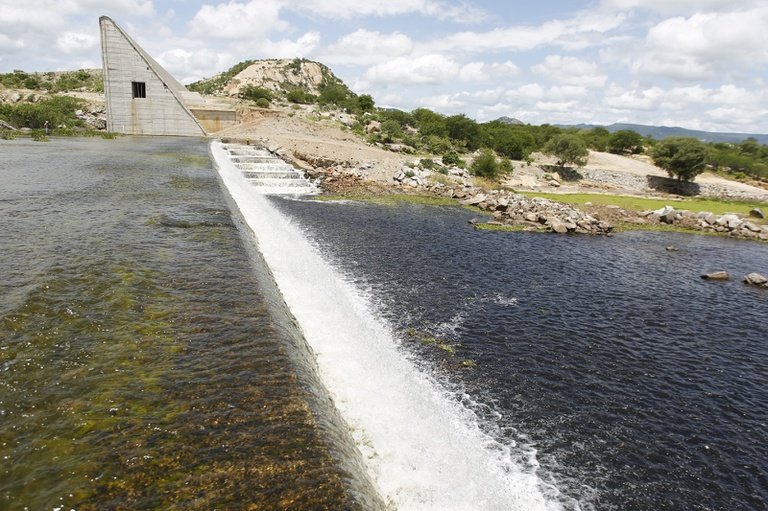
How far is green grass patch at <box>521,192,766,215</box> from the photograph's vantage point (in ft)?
155

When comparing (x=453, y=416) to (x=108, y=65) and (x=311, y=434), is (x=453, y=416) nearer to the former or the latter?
(x=311, y=434)

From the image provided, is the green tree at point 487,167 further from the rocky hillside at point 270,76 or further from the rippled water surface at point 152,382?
the rocky hillside at point 270,76

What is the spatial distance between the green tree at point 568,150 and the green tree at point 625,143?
3127 cm

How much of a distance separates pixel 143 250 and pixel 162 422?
1039 centimetres

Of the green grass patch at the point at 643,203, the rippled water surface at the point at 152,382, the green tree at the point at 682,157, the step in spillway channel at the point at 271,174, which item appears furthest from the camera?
the green tree at the point at 682,157

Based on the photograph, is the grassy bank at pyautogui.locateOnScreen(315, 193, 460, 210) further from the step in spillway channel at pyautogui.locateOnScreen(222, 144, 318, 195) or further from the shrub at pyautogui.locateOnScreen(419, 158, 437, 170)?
the shrub at pyautogui.locateOnScreen(419, 158, 437, 170)

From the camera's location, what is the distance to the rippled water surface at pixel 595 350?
9.59m

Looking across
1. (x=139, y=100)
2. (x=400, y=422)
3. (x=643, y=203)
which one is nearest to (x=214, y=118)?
(x=139, y=100)

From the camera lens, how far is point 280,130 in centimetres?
6794

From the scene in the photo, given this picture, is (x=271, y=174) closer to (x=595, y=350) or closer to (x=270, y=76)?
(x=595, y=350)

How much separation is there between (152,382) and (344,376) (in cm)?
462

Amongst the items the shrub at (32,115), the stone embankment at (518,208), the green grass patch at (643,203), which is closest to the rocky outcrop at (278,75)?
the shrub at (32,115)

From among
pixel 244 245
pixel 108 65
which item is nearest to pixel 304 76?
pixel 108 65

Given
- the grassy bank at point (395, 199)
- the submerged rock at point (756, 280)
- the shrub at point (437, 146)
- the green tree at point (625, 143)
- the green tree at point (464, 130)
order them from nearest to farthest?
the submerged rock at point (756, 280), the grassy bank at point (395, 199), the shrub at point (437, 146), the green tree at point (464, 130), the green tree at point (625, 143)
